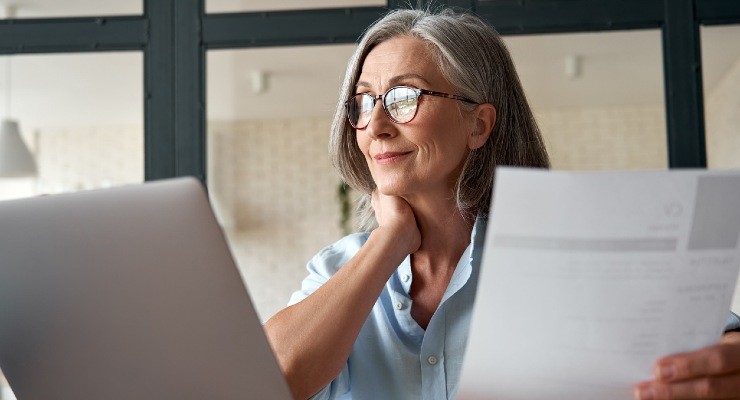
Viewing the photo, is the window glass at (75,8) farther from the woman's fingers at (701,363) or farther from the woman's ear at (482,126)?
the woman's fingers at (701,363)

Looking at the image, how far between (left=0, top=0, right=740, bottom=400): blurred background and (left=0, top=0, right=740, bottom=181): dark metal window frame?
3cm

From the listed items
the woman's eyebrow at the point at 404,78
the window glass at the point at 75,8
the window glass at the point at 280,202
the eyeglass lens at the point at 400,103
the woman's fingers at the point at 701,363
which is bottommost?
the window glass at the point at 280,202

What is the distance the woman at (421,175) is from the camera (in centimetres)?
151

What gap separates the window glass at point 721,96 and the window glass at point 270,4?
0.92 m

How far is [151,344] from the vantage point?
1010 millimetres

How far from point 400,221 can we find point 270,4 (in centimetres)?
117

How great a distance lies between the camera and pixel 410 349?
1547 millimetres

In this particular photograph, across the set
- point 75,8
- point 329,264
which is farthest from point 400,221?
point 75,8

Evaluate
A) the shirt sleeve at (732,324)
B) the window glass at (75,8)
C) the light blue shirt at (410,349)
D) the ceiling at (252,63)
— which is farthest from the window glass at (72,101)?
the shirt sleeve at (732,324)

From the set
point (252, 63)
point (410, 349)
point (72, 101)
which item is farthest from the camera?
point (72, 101)

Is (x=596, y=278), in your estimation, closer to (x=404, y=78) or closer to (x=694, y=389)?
(x=694, y=389)

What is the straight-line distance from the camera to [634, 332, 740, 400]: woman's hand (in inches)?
38.9

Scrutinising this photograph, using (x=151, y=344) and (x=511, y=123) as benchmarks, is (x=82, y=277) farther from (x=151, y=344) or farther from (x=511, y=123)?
(x=511, y=123)

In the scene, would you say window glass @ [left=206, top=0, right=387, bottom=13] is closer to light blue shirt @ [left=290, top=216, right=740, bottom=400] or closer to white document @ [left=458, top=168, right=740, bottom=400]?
light blue shirt @ [left=290, top=216, right=740, bottom=400]
